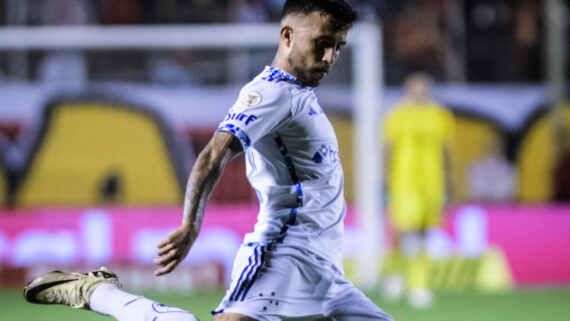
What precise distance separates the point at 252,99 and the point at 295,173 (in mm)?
377

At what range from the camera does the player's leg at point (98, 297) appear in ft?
11.7

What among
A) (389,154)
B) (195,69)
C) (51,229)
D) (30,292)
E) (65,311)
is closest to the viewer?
(30,292)

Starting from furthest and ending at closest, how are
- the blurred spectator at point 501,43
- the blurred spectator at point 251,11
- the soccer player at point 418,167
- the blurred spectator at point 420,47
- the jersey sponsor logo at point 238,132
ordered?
the blurred spectator at point 501,43, the blurred spectator at point 420,47, the blurred spectator at point 251,11, the soccer player at point 418,167, the jersey sponsor logo at point 238,132

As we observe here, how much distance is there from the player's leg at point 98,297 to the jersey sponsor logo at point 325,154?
0.81 meters

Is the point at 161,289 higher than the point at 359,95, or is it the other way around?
the point at 359,95

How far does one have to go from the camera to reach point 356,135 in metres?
10.7

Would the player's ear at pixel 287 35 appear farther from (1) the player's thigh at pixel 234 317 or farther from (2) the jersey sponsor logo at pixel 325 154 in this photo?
(1) the player's thigh at pixel 234 317

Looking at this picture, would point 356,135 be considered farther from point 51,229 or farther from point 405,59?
point 51,229

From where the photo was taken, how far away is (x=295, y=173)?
3406mm

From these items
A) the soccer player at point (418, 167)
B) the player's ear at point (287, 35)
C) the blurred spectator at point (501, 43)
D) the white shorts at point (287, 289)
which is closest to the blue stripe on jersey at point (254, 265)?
the white shorts at point (287, 289)

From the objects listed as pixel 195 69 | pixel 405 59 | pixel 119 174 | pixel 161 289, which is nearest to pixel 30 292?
pixel 161 289

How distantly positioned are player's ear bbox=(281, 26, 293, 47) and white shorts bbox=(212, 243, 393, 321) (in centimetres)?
79

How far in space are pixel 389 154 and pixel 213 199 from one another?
2.62 metres

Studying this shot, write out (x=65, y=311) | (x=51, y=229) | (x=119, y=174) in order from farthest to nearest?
(x=119, y=174) < (x=51, y=229) < (x=65, y=311)
